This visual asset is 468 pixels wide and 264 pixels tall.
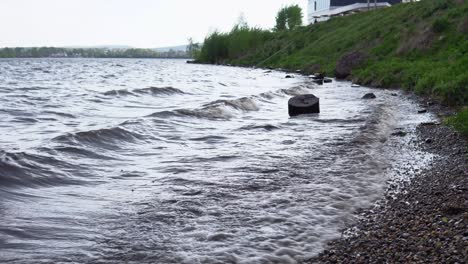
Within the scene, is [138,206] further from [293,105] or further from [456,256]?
[293,105]

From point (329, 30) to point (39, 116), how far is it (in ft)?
178

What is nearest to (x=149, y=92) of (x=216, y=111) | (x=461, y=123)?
(x=216, y=111)

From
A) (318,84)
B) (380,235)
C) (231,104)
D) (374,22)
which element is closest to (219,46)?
(374,22)

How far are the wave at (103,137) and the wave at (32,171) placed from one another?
6.44ft

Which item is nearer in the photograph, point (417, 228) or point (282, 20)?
point (417, 228)

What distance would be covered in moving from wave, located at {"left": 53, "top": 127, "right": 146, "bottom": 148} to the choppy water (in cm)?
3

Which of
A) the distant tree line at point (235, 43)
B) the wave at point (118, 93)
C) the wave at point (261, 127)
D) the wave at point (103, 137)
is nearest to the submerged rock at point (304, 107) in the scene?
the wave at point (261, 127)

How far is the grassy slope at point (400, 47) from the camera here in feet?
69.5

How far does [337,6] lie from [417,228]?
318 feet

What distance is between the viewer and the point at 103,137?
12828 millimetres

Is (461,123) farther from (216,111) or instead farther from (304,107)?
(216,111)

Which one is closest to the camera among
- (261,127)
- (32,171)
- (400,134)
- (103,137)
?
(32,171)

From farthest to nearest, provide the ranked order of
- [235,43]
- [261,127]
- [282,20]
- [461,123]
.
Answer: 1. [282,20]
2. [235,43]
3. [261,127]
4. [461,123]

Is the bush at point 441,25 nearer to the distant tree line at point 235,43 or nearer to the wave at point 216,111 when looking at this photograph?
the wave at point 216,111
